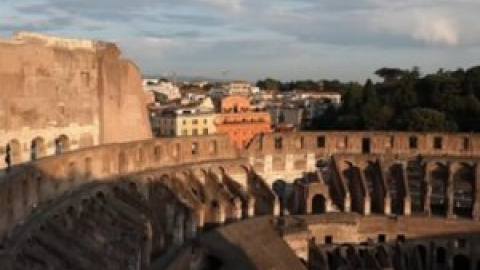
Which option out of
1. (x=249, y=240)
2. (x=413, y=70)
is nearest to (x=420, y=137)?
(x=249, y=240)

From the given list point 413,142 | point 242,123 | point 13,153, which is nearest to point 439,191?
point 413,142

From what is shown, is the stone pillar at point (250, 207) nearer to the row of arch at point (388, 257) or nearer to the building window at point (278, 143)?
the row of arch at point (388, 257)

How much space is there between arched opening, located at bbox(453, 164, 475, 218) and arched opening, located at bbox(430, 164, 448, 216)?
514mm

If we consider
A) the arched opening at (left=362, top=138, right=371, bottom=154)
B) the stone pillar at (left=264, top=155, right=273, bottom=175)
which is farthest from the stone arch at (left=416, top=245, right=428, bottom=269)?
the stone pillar at (left=264, top=155, right=273, bottom=175)

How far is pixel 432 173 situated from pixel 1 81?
18.5 m

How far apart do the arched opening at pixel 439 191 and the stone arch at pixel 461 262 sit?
2014 mm

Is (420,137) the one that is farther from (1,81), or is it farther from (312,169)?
(1,81)

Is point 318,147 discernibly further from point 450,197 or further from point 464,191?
point 464,191

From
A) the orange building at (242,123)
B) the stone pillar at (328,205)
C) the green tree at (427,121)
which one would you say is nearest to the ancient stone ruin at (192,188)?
the stone pillar at (328,205)

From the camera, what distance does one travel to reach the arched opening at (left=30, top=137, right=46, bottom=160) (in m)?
26.3

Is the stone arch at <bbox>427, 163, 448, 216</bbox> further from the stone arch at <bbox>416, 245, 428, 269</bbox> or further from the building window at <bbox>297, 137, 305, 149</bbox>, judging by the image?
the building window at <bbox>297, 137, 305, 149</bbox>

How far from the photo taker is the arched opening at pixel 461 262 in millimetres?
28062

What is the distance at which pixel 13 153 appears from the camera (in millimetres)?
24953

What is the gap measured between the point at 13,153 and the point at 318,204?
12.4m
